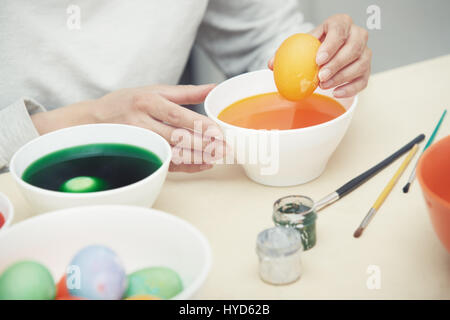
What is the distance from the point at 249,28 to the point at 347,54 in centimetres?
50

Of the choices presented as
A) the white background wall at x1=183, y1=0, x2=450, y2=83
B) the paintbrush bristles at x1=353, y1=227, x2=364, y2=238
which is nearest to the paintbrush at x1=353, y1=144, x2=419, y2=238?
the paintbrush bristles at x1=353, y1=227, x2=364, y2=238

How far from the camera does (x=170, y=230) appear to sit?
534 millimetres

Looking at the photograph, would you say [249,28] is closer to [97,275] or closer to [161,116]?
[161,116]

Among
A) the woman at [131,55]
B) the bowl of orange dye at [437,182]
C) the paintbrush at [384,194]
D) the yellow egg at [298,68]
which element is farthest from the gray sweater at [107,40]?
the bowl of orange dye at [437,182]

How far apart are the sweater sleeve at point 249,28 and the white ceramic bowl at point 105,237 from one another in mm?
810

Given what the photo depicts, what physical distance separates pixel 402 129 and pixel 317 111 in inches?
7.6

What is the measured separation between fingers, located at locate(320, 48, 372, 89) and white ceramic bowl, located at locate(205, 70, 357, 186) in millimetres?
34

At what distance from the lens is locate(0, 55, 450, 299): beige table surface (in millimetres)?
580

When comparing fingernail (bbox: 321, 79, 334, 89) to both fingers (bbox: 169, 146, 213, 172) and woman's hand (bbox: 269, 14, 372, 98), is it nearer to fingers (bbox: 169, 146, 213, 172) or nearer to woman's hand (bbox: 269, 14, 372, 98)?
woman's hand (bbox: 269, 14, 372, 98)

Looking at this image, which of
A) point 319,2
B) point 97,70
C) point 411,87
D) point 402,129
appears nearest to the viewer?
point 402,129

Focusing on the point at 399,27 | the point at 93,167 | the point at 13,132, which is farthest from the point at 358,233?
the point at 399,27

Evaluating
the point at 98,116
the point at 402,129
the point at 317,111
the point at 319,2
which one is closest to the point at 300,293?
the point at 317,111

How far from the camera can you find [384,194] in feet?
2.37
